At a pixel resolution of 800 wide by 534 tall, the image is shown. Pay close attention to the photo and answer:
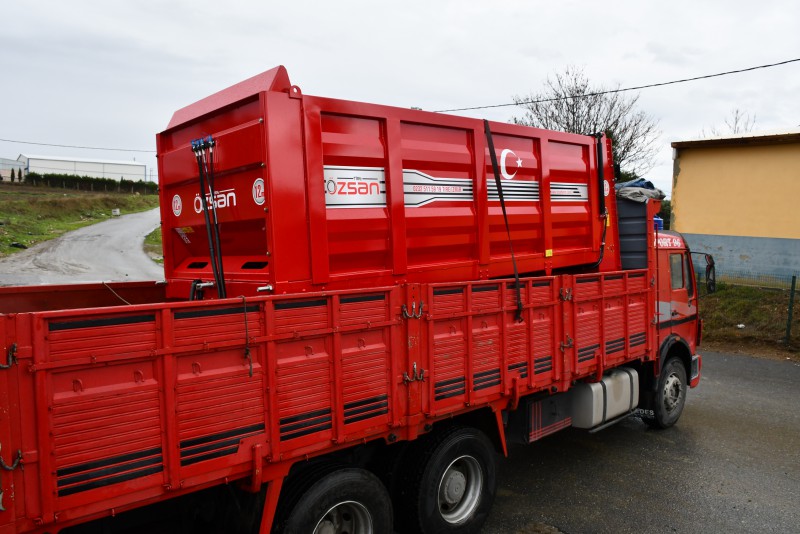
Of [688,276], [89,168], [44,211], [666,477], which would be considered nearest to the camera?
[666,477]

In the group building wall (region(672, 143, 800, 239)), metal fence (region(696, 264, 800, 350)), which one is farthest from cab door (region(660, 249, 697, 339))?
building wall (region(672, 143, 800, 239))

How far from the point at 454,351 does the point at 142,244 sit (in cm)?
2676

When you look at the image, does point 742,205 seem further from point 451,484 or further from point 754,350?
point 451,484

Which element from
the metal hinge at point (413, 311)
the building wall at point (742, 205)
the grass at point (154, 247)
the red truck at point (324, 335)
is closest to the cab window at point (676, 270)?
the red truck at point (324, 335)

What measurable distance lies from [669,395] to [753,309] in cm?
832

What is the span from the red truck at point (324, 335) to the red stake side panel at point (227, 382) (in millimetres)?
10

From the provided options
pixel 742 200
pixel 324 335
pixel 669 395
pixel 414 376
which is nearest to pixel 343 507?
pixel 414 376

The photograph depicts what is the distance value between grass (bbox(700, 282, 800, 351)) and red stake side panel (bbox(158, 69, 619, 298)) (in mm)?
9268

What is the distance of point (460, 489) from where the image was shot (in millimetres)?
4297

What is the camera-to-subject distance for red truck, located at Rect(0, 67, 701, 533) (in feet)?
8.16

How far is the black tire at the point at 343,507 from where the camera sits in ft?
10.3

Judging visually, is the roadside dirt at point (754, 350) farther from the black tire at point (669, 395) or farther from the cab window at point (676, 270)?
the cab window at point (676, 270)

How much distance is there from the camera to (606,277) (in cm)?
552

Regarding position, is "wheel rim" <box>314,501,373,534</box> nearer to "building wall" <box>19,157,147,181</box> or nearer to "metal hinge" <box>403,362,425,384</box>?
"metal hinge" <box>403,362,425,384</box>
